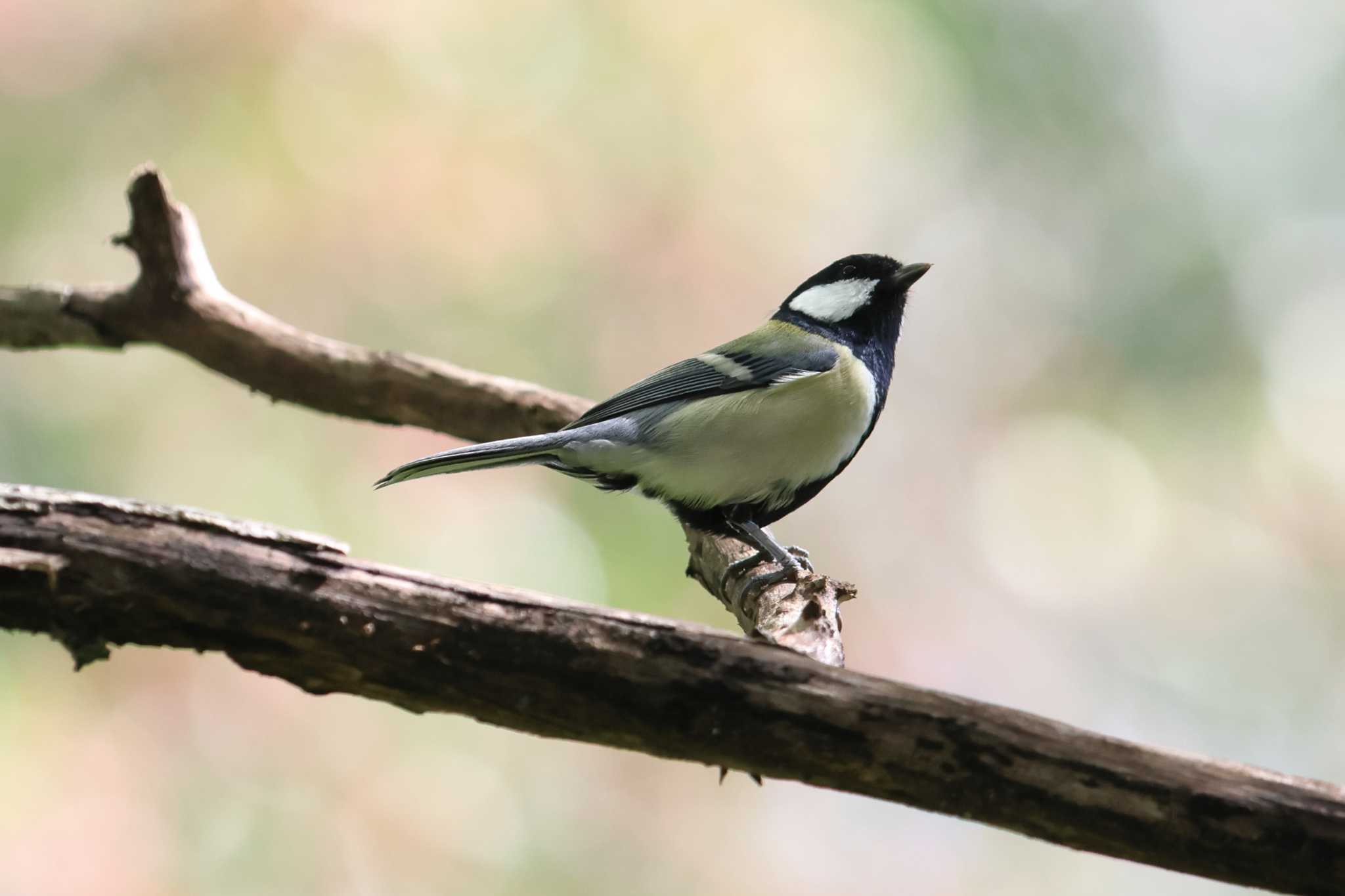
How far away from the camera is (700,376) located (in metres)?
2.46

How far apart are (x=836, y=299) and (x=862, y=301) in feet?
0.32

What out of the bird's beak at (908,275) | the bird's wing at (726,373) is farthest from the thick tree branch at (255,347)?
the bird's beak at (908,275)

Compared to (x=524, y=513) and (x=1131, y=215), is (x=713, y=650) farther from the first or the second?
(x=1131, y=215)

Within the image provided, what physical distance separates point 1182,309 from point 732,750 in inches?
136

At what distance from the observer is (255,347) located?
310 centimetres

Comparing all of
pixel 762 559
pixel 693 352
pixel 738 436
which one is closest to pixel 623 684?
pixel 738 436

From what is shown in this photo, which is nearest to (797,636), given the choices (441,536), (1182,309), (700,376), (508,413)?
(700,376)

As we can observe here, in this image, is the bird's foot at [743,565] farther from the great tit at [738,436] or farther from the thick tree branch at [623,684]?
the thick tree branch at [623,684]

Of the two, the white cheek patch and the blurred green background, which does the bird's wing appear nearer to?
the white cheek patch

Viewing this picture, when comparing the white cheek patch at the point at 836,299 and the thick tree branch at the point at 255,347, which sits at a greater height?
the white cheek patch at the point at 836,299

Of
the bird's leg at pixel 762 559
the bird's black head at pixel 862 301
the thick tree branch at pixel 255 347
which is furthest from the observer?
the thick tree branch at pixel 255 347

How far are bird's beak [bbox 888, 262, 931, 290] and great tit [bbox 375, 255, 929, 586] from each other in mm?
223

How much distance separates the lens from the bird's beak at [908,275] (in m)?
2.65

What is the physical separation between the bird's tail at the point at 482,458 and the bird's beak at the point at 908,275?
40.3 inches
